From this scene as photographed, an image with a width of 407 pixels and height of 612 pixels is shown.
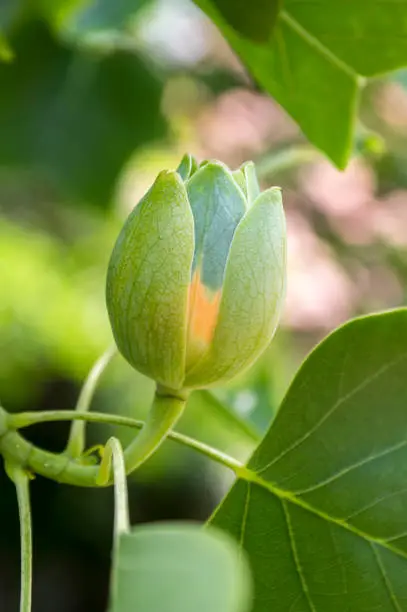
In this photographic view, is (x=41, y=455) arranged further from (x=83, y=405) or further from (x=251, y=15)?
(x=251, y=15)

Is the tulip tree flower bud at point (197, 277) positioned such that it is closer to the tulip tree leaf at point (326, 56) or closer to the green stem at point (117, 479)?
the green stem at point (117, 479)

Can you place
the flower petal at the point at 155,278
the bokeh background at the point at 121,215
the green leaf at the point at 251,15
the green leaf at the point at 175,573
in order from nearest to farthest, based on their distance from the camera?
the green leaf at the point at 175,573 < the flower petal at the point at 155,278 < the green leaf at the point at 251,15 < the bokeh background at the point at 121,215

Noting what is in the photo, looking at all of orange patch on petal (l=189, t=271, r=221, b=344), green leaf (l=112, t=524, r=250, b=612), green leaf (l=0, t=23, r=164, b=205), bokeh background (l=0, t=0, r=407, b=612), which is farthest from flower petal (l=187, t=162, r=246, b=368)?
green leaf (l=0, t=23, r=164, b=205)

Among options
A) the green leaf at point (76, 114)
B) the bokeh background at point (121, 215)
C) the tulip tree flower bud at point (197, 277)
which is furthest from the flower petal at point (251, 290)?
the green leaf at point (76, 114)

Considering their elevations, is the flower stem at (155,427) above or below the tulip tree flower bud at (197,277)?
below

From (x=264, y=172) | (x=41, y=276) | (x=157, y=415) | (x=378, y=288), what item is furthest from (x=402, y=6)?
(x=378, y=288)

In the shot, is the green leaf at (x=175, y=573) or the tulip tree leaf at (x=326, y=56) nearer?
the green leaf at (x=175, y=573)
